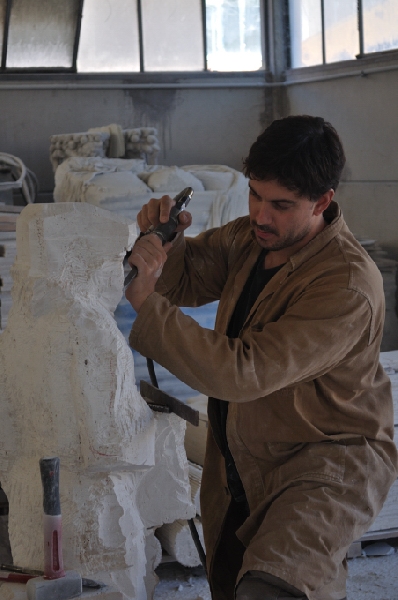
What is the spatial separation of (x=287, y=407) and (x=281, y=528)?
333 mm

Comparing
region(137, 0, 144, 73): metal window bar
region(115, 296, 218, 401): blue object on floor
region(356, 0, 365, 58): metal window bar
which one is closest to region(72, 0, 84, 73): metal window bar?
region(137, 0, 144, 73): metal window bar

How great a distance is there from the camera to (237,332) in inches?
94.7

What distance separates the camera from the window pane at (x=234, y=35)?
29.4ft

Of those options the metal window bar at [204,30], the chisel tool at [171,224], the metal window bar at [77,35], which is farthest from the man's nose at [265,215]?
the metal window bar at [204,30]

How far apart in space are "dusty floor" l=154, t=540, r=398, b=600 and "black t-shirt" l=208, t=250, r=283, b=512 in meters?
→ 1.11

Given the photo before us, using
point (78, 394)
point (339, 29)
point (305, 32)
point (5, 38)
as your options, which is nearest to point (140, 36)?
point (5, 38)

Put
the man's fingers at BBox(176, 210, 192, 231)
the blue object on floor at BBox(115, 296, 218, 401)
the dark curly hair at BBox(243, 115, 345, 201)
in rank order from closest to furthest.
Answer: the dark curly hair at BBox(243, 115, 345, 201), the man's fingers at BBox(176, 210, 192, 231), the blue object on floor at BBox(115, 296, 218, 401)

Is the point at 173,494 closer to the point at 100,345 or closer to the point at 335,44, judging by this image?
the point at 100,345

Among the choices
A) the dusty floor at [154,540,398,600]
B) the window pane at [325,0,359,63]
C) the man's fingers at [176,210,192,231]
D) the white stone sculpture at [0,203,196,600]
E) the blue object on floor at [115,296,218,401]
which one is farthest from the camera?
the window pane at [325,0,359,63]

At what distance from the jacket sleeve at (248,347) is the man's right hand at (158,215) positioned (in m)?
0.41

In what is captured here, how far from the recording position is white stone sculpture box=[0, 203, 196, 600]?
5.94 feet

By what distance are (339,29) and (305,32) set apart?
0.84 m

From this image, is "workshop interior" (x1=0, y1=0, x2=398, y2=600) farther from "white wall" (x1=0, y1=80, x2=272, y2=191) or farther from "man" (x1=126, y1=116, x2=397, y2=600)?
"man" (x1=126, y1=116, x2=397, y2=600)

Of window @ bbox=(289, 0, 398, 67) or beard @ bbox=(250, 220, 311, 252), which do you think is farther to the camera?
window @ bbox=(289, 0, 398, 67)
